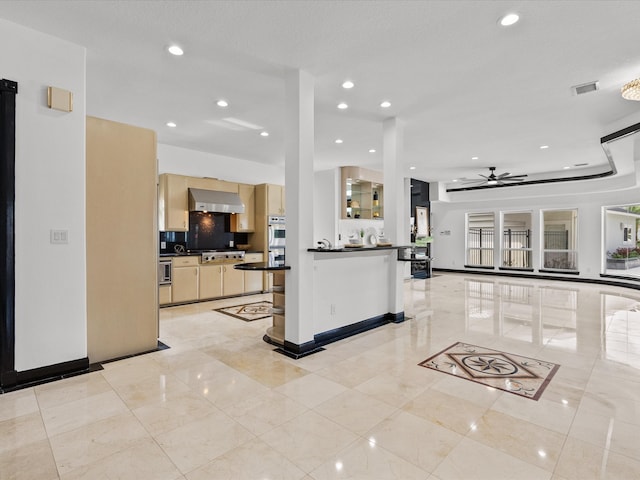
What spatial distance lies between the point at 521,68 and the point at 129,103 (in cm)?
485

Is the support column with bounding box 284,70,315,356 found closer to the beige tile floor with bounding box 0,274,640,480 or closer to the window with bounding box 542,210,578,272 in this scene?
the beige tile floor with bounding box 0,274,640,480

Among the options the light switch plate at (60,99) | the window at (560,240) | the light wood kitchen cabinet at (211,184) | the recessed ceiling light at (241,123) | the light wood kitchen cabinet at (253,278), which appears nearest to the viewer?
the light switch plate at (60,99)

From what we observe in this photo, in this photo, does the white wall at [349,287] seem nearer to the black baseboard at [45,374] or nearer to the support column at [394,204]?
the support column at [394,204]

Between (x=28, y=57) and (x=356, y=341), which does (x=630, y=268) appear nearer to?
(x=356, y=341)

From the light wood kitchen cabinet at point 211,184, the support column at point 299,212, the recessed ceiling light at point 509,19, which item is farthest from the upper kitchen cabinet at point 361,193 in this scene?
the recessed ceiling light at point 509,19

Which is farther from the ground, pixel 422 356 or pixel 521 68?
pixel 521 68

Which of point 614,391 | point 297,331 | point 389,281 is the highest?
point 389,281

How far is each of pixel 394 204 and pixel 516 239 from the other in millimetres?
8102

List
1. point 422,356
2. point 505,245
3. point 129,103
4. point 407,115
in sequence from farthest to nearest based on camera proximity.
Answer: point 505,245 < point 407,115 < point 129,103 < point 422,356

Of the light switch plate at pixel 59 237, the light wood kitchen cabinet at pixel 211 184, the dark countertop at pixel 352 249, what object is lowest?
the dark countertop at pixel 352 249

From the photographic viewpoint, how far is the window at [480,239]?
1138 centimetres

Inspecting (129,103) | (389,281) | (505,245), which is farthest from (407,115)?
(505,245)

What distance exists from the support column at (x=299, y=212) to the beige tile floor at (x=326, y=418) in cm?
32

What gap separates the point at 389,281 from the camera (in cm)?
497
